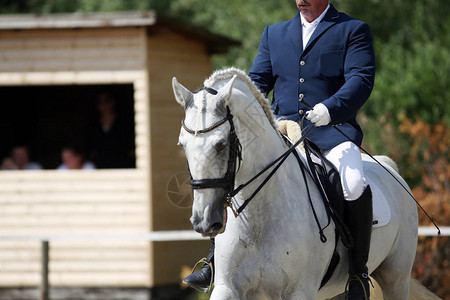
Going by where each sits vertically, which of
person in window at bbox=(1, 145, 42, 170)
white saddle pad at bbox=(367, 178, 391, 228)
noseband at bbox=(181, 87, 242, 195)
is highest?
noseband at bbox=(181, 87, 242, 195)

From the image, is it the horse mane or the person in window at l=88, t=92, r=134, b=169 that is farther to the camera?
A: the person in window at l=88, t=92, r=134, b=169

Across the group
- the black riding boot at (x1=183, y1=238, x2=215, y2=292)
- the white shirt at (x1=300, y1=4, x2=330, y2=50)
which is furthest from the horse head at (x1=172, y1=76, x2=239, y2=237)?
the white shirt at (x1=300, y1=4, x2=330, y2=50)

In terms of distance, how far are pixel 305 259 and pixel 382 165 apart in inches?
61.5

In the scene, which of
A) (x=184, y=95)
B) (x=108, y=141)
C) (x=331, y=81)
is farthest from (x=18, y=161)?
(x=184, y=95)

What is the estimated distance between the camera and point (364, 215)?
17.1 feet

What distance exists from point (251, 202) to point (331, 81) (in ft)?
3.77

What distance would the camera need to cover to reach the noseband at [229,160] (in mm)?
4176

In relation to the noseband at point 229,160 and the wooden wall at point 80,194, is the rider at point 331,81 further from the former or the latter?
the wooden wall at point 80,194

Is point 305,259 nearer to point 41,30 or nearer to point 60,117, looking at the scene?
point 41,30

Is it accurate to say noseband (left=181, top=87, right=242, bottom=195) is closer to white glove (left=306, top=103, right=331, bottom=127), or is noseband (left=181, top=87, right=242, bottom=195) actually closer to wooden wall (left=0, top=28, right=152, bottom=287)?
white glove (left=306, top=103, right=331, bottom=127)

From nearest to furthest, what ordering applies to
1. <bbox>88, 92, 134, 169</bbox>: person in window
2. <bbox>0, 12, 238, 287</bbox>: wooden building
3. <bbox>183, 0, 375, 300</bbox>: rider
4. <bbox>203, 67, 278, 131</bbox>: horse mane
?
<bbox>203, 67, 278, 131</bbox>: horse mane < <bbox>183, 0, 375, 300</bbox>: rider < <bbox>0, 12, 238, 287</bbox>: wooden building < <bbox>88, 92, 134, 169</bbox>: person in window

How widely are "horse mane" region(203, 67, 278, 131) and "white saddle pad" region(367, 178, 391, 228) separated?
1.16 meters

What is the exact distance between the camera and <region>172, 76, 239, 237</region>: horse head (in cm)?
416

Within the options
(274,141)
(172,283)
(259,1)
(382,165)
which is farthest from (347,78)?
(259,1)
